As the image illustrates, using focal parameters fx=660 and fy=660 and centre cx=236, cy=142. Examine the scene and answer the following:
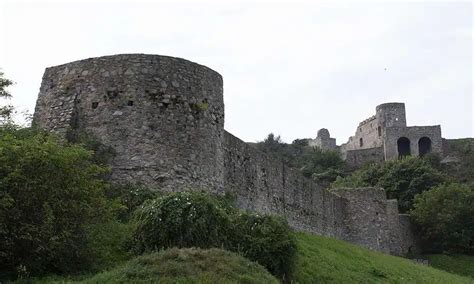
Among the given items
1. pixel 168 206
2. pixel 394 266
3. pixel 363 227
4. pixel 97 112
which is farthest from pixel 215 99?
pixel 363 227

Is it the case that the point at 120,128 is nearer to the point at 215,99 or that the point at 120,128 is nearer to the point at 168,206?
the point at 215,99

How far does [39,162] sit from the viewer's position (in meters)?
10.4

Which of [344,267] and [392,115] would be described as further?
[392,115]

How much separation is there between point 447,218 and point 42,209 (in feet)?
115

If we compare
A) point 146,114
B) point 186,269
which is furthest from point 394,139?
point 186,269

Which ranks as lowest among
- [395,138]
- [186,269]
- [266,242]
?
[186,269]

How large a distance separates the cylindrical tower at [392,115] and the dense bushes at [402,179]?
23.8 metres

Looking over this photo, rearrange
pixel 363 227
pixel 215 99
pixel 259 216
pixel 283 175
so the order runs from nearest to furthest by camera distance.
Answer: pixel 259 216 → pixel 215 99 → pixel 283 175 → pixel 363 227

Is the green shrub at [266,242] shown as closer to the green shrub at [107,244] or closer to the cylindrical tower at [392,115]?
the green shrub at [107,244]

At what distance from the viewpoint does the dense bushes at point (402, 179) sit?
54344 millimetres

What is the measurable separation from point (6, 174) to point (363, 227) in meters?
26.3

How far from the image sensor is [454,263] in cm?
3828

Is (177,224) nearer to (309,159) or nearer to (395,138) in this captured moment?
(309,159)

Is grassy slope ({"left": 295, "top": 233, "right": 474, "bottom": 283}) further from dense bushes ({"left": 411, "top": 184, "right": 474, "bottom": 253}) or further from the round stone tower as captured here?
dense bushes ({"left": 411, "top": 184, "right": 474, "bottom": 253})
